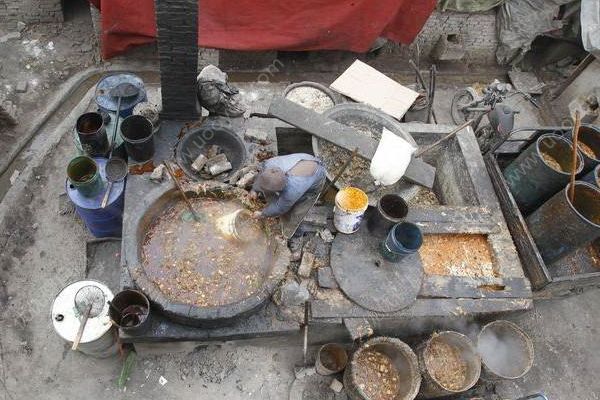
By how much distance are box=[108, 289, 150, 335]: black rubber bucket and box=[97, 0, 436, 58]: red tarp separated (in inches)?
192

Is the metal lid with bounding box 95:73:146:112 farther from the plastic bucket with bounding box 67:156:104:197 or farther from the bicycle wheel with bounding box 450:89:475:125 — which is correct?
the bicycle wheel with bounding box 450:89:475:125

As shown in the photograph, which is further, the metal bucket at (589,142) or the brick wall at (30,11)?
the brick wall at (30,11)

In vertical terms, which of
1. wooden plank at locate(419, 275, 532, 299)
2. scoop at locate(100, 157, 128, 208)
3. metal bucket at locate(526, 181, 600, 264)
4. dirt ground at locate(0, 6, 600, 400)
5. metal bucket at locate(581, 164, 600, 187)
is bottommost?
dirt ground at locate(0, 6, 600, 400)

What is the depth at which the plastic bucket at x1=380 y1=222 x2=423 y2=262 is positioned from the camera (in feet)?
17.0

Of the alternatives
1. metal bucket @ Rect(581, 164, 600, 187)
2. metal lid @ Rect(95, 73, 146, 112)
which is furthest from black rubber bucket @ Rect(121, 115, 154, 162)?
metal bucket @ Rect(581, 164, 600, 187)

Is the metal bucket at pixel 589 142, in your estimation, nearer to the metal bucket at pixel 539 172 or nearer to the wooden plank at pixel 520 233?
the metal bucket at pixel 539 172

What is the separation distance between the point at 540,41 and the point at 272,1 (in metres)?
6.32

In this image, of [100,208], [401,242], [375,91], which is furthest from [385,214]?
[100,208]

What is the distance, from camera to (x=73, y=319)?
189 inches

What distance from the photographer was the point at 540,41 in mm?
9805

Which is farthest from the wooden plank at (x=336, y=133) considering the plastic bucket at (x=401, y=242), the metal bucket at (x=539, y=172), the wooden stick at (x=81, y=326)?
the wooden stick at (x=81, y=326)

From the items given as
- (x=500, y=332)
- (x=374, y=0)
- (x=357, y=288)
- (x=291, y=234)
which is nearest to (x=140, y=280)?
(x=291, y=234)

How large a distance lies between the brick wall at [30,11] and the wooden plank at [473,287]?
8.57 meters

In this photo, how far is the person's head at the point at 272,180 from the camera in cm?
468
